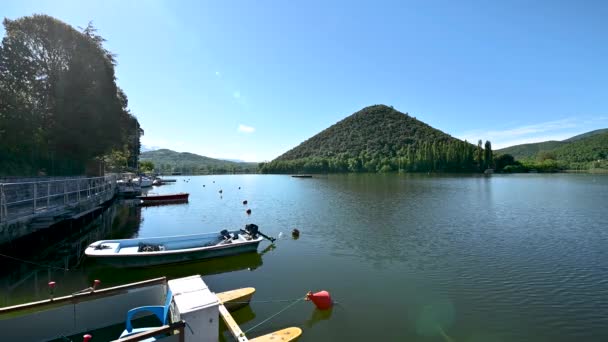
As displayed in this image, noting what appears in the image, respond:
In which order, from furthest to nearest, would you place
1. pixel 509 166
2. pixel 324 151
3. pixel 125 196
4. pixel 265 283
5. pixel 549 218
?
pixel 324 151 → pixel 509 166 → pixel 125 196 → pixel 549 218 → pixel 265 283

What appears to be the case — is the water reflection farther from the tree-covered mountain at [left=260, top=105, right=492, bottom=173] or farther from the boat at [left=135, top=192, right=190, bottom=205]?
the tree-covered mountain at [left=260, top=105, right=492, bottom=173]

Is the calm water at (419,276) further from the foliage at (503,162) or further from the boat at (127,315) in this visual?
the foliage at (503,162)

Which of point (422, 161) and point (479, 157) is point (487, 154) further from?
point (422, 161)

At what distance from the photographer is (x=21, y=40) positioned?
2731cm

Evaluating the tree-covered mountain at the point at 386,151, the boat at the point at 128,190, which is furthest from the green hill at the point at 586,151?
the boat at the point at 128,190

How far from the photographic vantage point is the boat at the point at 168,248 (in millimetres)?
11406

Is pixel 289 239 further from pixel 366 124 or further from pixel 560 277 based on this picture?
pixel 366 124

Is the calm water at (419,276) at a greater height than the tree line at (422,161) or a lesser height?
lesser

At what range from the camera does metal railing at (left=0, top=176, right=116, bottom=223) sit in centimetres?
1302

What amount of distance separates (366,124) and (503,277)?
621 feet

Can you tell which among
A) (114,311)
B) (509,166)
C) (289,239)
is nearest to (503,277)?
(289,239)

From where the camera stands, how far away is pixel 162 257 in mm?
11867

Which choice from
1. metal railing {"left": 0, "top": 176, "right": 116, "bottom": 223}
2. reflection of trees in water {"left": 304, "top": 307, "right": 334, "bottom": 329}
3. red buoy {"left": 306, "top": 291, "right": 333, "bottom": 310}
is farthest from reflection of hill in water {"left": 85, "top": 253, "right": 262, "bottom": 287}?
reflection of trees in water {"left": 304, "top": 307, "right": 334, "bottom": 329}

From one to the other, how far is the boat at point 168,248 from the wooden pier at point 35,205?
403 centimetres
